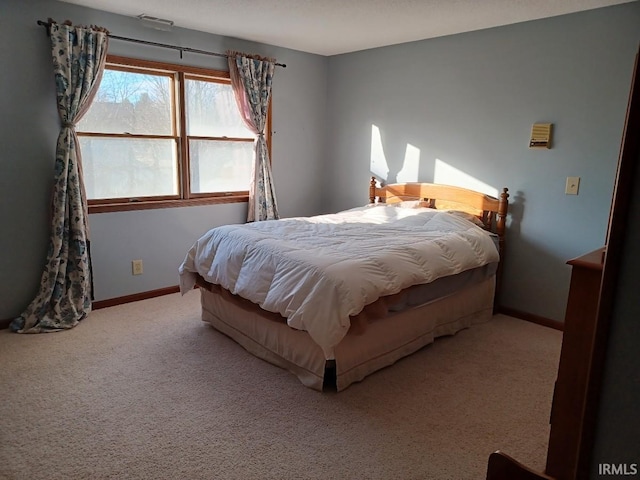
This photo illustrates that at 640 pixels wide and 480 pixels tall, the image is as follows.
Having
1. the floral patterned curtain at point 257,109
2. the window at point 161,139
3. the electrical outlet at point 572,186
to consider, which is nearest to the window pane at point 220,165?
the window at point 161,139

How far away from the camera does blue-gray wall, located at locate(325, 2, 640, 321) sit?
124 inches

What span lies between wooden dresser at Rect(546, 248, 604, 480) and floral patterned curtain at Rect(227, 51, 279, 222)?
3.46 metres

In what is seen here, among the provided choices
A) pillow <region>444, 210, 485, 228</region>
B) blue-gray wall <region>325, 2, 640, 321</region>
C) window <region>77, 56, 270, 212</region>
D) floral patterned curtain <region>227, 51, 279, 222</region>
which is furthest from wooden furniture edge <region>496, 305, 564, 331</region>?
window <region>77, 56, 270, 212</region>

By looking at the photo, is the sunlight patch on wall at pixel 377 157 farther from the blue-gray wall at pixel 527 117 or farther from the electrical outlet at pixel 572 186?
the electrical outlet at pixel 572 186

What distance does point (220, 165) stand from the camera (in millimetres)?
4457

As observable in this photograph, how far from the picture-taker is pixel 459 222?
357cm

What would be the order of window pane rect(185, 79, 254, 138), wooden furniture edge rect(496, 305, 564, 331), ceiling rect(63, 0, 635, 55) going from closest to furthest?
ceiling rect(63, 0, 635, 55), wooden furniture edge rect(496, 305, 564, 331), window pane rect(185, 79, 254, 138)

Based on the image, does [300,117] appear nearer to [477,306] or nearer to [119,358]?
[477,306]

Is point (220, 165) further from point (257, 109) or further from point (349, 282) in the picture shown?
point (349, 282)

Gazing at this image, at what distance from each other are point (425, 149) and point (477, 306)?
5.15 feet

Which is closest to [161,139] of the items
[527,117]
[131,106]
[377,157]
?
[131,106]

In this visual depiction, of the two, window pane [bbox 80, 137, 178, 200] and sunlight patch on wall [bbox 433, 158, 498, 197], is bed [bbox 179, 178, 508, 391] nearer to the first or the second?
sunlight patch on wall [bbox 433, 158, 498, 197]

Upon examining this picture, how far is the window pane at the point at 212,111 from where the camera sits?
4.15 metres

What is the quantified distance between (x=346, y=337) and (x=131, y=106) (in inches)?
108
